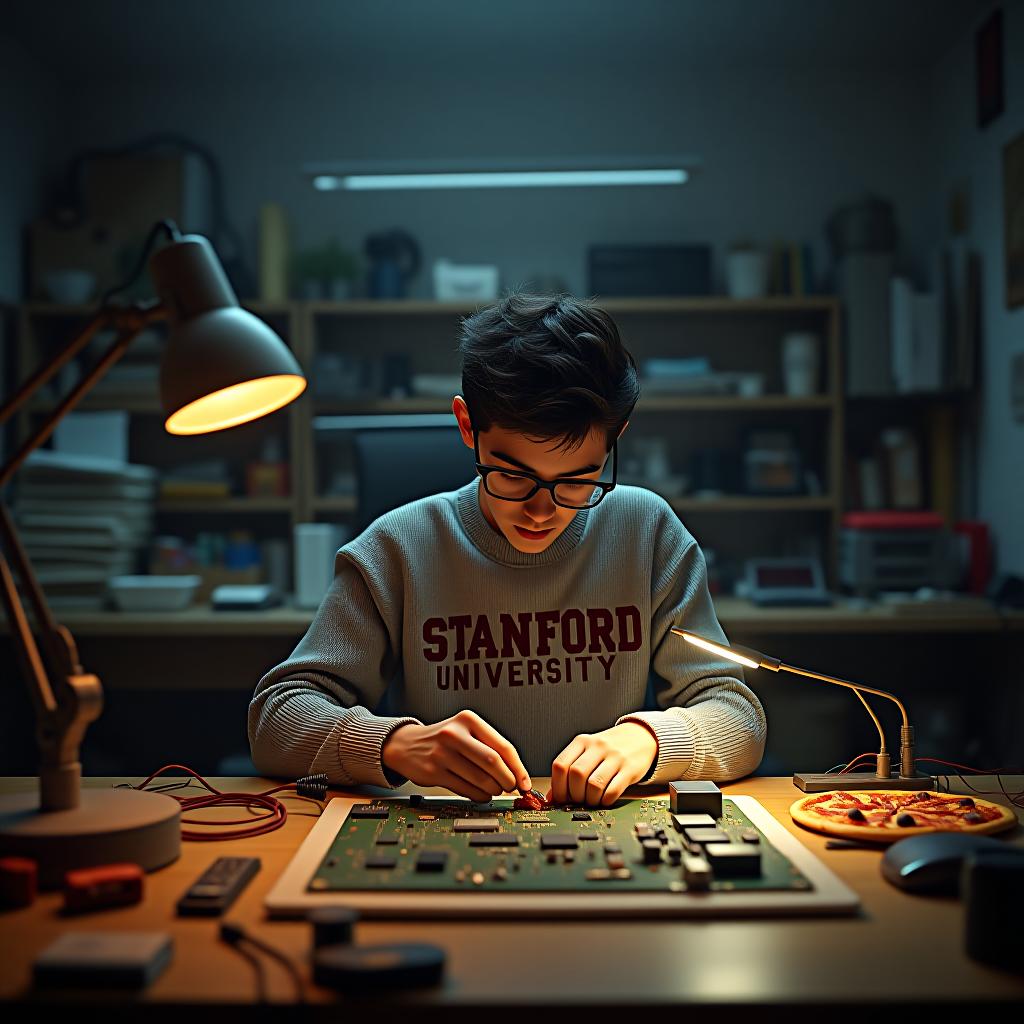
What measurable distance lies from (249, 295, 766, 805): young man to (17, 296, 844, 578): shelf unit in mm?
1798

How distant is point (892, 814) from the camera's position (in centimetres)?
100

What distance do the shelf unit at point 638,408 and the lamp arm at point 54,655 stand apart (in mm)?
2306

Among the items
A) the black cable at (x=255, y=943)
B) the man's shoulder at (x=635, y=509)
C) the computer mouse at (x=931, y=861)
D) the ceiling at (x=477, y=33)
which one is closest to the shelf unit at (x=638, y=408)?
the ceiling at (x=477, y=33)

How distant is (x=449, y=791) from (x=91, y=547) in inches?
89.2

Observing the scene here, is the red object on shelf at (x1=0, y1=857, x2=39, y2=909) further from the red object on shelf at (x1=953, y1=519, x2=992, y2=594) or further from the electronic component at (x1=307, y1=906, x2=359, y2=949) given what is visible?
the red object on shelf at (x1=953, y1=519, x2=992, y2=594)

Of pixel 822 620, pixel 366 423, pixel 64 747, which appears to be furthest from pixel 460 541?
pixel 366 423

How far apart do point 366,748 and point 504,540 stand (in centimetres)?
41

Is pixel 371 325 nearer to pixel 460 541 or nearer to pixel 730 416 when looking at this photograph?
pixel 730 416

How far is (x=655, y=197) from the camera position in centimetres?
352

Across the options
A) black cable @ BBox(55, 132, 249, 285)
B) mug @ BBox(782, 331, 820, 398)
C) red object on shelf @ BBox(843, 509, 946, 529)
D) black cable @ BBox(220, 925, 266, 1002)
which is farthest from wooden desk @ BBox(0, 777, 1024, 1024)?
black cable @ BBox(55, 132, 249, 285)

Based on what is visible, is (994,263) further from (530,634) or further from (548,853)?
(548,853)

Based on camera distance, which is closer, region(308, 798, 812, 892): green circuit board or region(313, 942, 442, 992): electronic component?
region(313, 942, 442, 992): electronic component

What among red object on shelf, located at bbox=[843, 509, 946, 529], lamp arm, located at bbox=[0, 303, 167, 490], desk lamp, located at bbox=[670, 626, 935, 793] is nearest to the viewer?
lamp arm, located at bbox=[0, 303, 167, 490]

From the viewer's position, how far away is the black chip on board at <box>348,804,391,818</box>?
3.27 feet
